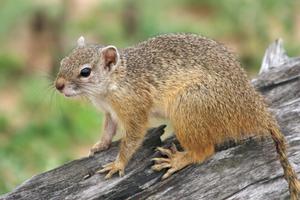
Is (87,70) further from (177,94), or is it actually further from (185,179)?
(185,179)

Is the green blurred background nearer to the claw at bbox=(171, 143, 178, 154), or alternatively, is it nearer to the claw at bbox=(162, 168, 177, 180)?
the claw at bbox=(171, 143, 178, 154)

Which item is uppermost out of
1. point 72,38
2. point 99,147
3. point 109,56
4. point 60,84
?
point 72,38

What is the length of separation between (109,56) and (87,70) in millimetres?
233

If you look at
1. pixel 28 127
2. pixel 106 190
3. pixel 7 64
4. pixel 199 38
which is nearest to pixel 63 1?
pixel 7 64

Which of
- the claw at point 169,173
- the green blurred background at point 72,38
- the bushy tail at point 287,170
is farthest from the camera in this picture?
the green blurred background at point 72,38

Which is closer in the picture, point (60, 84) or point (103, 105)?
point (60, 84)

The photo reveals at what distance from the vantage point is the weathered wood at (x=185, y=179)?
4840 millimetres

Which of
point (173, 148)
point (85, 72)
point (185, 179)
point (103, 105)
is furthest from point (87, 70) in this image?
point (185, 179)

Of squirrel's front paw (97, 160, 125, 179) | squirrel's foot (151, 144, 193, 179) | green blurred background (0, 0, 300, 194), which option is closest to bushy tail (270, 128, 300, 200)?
squirrel's foot (151, 144, 193, 179)

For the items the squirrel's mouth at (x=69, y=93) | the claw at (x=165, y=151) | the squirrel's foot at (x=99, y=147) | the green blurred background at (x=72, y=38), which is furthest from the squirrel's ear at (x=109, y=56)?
the green blurred background at (x=72, y=38)

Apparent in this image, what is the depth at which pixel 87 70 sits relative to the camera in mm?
5168

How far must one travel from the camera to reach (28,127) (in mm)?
8836

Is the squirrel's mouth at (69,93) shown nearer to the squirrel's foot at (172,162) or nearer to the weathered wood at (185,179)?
the weathered wood at (185,179)

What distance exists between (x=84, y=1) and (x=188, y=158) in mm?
6991
